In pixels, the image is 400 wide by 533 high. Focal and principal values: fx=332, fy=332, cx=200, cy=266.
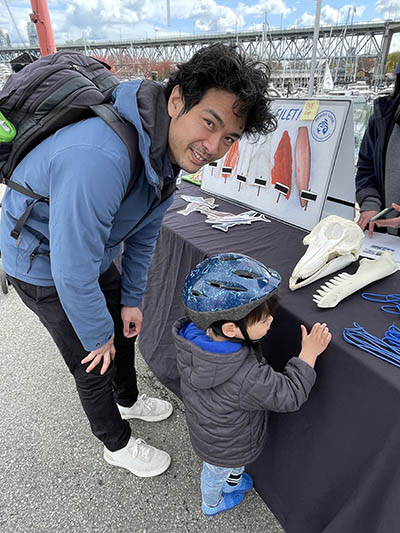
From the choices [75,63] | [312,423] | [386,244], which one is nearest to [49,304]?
[75,63]

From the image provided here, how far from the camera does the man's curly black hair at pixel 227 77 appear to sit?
2.77 ft

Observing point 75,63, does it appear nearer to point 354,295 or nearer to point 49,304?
point 49,304

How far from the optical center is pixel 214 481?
49.3 inches

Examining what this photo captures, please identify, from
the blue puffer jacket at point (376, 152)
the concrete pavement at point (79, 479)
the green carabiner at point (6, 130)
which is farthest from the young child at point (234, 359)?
the blue puffer jacket at point (376, 152)

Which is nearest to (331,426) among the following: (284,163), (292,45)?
(284,163)

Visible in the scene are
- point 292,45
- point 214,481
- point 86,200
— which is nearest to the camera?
point 86,200

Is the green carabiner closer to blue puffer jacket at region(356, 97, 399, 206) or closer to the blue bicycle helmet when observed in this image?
the blue bicycle helmet

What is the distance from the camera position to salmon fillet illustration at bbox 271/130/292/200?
1762mm

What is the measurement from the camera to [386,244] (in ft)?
4.86

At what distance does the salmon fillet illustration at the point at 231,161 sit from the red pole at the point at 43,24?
4.75 meters

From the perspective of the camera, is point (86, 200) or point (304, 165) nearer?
point (86, 200)

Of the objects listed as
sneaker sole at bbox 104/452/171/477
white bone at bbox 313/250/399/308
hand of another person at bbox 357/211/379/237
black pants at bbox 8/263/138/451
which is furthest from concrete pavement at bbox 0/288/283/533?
hand of another person at bbox 357/211/379/237

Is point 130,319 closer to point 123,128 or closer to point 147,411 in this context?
point 147,411

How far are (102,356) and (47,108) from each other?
79cm
